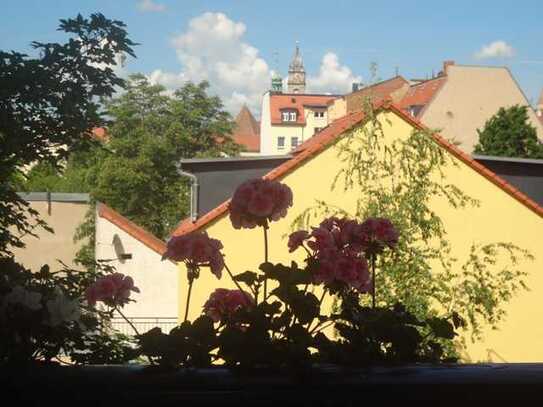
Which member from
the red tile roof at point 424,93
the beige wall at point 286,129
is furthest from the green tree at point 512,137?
the beige wall at point 286,129

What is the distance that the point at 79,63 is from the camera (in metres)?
3.07

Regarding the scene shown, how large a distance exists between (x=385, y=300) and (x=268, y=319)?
4439 millimetres

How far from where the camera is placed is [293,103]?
62906 millimetres

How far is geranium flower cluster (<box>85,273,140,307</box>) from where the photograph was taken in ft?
5.91

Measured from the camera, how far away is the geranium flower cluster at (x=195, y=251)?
1724 millimetres

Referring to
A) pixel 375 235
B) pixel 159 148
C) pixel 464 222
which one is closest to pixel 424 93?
pixel 159 148

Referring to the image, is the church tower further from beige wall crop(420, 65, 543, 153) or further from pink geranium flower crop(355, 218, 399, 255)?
pink geranium flower crop(355, 218, 399, 255)

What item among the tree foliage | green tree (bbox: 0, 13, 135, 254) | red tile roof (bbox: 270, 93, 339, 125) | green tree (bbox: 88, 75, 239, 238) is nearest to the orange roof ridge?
green tree (bbox: 0, 13, 135, 254)

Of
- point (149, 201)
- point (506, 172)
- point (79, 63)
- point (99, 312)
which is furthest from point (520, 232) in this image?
point (149, 201)

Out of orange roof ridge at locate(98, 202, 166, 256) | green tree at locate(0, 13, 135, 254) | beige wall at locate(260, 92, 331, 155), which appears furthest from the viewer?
beige wall at locate(260, 92, 331, 155)

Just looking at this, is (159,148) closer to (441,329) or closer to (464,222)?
(464,222)

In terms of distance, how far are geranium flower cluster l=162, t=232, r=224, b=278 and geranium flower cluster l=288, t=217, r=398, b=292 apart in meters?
0.24

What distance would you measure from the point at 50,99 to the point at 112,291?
1.43m

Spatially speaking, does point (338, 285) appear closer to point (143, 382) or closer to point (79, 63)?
point (143, 382)
